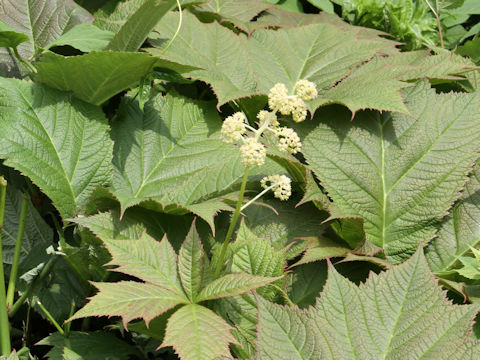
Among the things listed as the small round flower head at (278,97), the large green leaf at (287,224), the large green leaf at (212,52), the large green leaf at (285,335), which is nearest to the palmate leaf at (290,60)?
the large green leaf at (212,52)

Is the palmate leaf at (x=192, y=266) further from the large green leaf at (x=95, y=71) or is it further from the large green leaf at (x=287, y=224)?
the large green leaf at (x=95, y=71)

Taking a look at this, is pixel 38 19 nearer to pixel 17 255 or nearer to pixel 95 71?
pixel 95 71

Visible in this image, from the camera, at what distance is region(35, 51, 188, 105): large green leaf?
131 cm

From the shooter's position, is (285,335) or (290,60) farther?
(290,60)

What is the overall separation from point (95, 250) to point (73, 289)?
0.16 m

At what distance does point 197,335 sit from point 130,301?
15 cm

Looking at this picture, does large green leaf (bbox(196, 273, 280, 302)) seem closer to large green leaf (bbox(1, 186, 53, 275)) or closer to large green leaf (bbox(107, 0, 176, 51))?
large green leaf (bbox(1, 186, 53, 275))

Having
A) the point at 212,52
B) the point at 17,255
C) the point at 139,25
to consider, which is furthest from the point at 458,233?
the point at 17,255

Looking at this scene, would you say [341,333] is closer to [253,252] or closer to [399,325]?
[399,325]

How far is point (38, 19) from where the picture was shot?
5.37 ft

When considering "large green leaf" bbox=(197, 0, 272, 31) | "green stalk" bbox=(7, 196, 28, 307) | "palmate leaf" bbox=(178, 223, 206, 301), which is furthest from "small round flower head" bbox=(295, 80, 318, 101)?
"large green leaf" bbox=(197, 0, 272, 31)

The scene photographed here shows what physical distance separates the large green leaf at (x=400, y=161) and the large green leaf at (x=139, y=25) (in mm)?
491

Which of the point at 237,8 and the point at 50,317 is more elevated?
the point at 237,8

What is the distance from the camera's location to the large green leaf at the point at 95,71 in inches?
51.7
